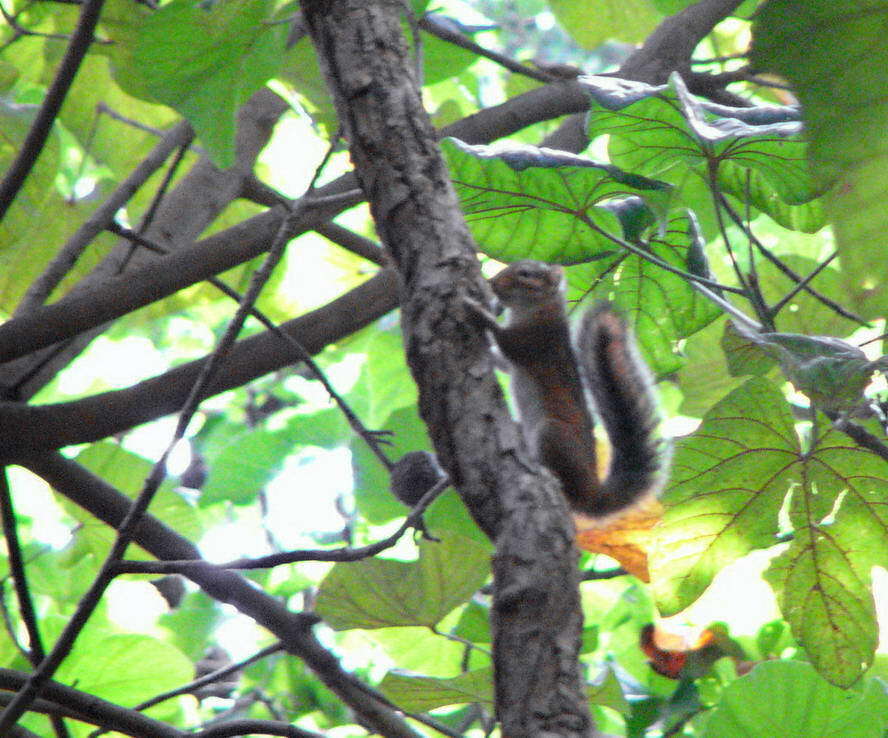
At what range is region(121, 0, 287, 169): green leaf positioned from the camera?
4.27 ft

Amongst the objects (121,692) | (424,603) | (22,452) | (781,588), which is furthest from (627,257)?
(121,692)

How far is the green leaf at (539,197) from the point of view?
38.3 inches

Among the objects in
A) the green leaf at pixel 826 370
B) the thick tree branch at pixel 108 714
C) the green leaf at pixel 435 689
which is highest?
the green leaf at pixel 826 370

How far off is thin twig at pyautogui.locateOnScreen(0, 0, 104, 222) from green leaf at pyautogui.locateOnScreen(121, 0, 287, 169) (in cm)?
8

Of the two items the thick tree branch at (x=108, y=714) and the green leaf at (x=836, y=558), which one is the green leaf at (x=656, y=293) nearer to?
the green leaf at (x=836, y=558)

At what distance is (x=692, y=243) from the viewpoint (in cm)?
109

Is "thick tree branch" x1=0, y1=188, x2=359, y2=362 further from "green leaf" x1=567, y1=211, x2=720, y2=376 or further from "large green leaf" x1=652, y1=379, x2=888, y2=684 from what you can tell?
"large green leaf" x1=652, y1=379, x2=888, y2=684

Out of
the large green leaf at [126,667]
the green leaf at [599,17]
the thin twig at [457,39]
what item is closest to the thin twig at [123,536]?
the large green leaf at [126,667]

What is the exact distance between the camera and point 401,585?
1.30m

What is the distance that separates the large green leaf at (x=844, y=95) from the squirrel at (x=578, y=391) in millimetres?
932

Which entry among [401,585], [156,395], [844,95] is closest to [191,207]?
[156,395]

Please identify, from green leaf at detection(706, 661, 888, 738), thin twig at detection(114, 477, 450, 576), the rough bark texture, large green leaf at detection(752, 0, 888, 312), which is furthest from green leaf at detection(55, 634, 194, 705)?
large green leaf at detection(752, 0, 888, 312)

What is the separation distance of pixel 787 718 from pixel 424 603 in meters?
0.51

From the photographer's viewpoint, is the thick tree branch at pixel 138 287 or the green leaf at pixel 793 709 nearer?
the green leaf at pixel 793 709
